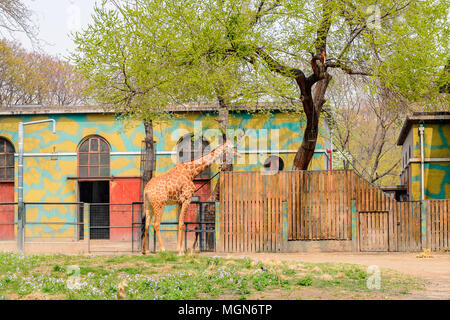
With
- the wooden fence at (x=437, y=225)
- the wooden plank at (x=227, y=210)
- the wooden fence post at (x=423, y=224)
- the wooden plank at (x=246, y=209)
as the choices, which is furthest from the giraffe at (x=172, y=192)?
the wooden fence at (x=437, y=225)

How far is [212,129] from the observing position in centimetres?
3134

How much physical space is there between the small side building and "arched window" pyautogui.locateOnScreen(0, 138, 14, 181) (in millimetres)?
20698

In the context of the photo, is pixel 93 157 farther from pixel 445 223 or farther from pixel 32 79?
pixel 445 223

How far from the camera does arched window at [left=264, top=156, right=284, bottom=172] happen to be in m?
30.8

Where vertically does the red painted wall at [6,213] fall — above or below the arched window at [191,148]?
below

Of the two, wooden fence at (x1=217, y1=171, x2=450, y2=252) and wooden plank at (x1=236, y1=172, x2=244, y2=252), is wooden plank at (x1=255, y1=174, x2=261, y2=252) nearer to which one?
wooden fence at (x1=217, y1=171, x2=450, y2=252)

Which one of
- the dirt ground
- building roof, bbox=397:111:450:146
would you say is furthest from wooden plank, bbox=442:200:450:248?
building roof, bbox=397:111:450:146

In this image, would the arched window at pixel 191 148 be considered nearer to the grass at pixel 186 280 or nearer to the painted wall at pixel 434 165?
the painted wall at pixel 434 165

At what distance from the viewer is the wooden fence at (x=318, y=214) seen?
22.1 metres

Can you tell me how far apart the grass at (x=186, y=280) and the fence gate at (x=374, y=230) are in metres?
7.06

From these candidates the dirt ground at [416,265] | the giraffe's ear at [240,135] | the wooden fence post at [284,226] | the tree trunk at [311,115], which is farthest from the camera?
the giraffe's ear at [240,135]
